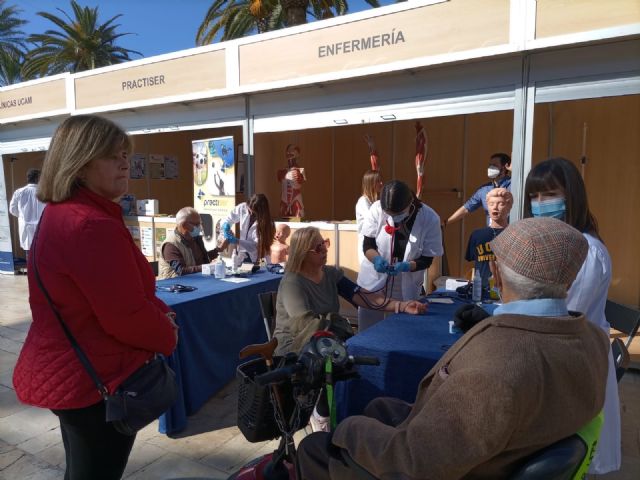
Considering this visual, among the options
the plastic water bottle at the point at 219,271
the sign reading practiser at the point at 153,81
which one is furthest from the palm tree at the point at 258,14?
the plastic water bottle at the point at 219,271

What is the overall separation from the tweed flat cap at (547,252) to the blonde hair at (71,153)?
1238 mm

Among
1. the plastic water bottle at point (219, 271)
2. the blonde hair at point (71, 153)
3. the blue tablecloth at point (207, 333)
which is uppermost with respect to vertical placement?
the blonde hair at point (71, 153)

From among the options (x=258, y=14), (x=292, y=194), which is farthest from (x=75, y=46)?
(x=292, y=194)

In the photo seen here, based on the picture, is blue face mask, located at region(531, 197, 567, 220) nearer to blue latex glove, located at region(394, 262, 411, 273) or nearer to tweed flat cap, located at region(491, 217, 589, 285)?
tweed flat cap, located at region(491, 217, 589, 285)

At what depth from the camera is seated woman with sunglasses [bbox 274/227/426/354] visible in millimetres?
2490

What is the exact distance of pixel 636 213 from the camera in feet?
18.2

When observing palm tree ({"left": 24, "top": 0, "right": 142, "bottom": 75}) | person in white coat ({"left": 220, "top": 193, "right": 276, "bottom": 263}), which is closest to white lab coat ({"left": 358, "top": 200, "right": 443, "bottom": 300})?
person in white coat ({"left": 220, "top": 193, "right": 276, "bottom": 263})

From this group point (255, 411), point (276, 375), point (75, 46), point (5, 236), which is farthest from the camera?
point (75, 46)

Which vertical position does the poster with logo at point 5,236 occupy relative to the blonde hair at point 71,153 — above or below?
below

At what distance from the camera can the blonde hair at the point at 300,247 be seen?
2602 millimetres

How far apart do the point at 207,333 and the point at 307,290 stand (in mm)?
1213

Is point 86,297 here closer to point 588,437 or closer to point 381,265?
point 588,437

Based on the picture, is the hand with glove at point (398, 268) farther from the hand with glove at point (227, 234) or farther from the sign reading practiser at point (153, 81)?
the sign reading practiser at point (153, 81)

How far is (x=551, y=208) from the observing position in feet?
6.40
